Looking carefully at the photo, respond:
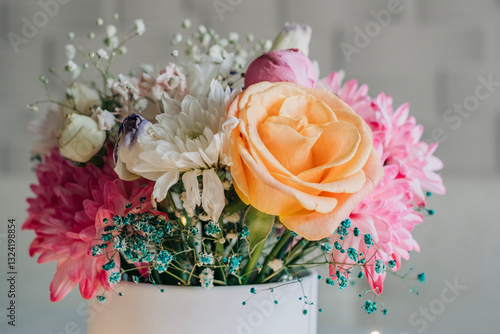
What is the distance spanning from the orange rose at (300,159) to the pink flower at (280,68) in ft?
0.07

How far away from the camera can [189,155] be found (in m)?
0.31

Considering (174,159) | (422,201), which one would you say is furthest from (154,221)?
(422,201)

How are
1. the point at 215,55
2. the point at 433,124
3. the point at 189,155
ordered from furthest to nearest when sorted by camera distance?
the point at 433,124 < the point at 215,55 < the point at 189,155

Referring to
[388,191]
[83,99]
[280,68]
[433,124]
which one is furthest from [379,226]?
[433,124]

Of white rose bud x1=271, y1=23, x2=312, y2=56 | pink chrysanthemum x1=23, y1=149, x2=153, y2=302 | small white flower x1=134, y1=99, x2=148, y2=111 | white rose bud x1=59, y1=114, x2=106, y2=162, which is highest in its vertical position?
white rose bud x1=271, y1=23, x2=312, y2=56

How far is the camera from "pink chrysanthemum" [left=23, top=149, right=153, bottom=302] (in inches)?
14.8

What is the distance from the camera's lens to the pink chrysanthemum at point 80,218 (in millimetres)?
376

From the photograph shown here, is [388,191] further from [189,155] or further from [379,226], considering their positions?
[189,155]

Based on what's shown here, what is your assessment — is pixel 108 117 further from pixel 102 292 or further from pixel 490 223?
pixel 490 223

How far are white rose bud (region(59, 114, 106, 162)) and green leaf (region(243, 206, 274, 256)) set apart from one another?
0.45 feet

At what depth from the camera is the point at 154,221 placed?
36 cm

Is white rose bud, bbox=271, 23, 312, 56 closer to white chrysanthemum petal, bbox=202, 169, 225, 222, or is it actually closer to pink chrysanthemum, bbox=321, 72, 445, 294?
pink chrysanthemum, bbox=321, 72, 445, 294

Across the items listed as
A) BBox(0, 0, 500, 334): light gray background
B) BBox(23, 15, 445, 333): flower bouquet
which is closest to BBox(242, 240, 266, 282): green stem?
BBox(23, 15, 445, 333): flower bouquet

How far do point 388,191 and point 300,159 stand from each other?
3.3 inches
